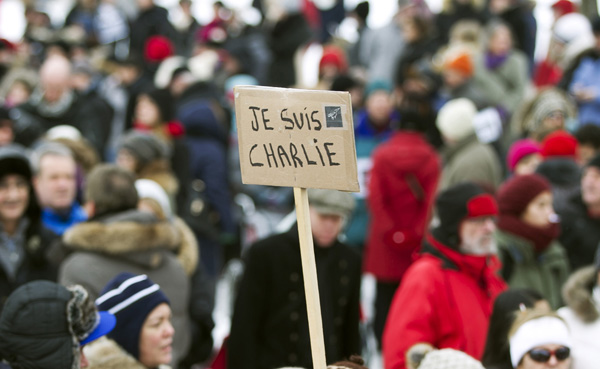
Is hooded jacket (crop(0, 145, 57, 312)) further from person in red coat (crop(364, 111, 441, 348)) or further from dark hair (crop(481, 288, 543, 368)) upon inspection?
person in red coat (crop(364, 111, 441, 348))

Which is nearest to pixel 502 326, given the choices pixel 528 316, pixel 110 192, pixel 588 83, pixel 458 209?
pixel 528 316

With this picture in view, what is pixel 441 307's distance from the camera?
184 inches

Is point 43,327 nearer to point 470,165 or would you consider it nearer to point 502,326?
point 502,326

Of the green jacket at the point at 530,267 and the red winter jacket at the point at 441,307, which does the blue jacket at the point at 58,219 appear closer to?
the red winter jacket at the point at 441,307

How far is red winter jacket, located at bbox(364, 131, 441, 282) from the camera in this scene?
7434mm

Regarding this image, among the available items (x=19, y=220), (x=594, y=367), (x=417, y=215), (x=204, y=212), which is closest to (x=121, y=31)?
(x=204, y=212)

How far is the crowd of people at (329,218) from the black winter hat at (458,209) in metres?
0.01

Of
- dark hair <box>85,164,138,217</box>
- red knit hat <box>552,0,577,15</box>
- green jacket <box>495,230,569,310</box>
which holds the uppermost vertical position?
red knit hat <box>552,0,577,15</box>

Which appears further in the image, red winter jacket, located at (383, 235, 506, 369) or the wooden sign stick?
red winter jacket, located at (383, 235, 506, 369)

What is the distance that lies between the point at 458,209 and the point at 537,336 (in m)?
1.06

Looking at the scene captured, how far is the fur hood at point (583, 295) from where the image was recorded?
4.54 m

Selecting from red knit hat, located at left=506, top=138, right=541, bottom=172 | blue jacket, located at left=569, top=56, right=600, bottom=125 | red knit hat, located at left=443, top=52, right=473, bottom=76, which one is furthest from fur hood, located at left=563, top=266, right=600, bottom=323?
red knit hat, located at left=443, top=52, right=473, bottom=76

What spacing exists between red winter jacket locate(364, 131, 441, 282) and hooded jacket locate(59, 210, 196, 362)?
2.67 m

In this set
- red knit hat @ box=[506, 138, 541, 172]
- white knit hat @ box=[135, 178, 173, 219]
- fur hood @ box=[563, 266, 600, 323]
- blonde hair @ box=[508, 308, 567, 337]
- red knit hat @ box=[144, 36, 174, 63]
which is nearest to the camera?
blonde hair @ box=[508, 308, 567, 337]
